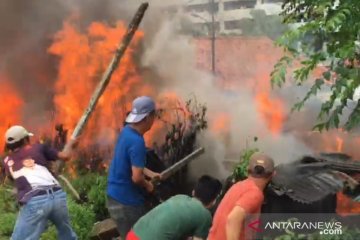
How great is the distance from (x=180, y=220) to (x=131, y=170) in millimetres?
1176

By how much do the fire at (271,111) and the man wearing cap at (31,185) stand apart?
655 centimetres

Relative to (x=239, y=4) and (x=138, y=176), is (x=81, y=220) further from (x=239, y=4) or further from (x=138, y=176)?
(x=239, y=4)

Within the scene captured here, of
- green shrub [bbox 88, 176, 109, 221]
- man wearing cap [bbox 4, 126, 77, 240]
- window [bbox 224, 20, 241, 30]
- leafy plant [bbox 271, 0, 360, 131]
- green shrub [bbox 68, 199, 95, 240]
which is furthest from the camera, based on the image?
window [bbox 224, 20, 241, 30]

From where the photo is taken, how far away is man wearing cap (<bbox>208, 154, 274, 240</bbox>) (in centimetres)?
363

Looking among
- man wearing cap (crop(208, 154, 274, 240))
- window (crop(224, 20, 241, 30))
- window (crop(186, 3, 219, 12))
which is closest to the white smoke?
window (crop(186, 3, 219, 12))

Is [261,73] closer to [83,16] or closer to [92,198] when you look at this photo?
[83,16]

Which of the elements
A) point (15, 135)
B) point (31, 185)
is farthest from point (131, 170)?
point (15, 135)

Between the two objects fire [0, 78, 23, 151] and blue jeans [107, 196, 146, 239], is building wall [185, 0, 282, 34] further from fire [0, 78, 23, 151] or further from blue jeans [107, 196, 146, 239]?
blue jeans [107, 196, 146, 239]

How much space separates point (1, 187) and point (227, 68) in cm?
715

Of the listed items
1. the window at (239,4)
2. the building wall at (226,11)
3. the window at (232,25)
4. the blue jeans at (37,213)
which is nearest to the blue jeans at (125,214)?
the blue jeans at (37,213)

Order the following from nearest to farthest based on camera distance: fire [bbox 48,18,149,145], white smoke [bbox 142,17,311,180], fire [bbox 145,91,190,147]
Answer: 1. fire [bbox 145,91,190,147]
2. white smoke [bbox 142,17,311,180]
3. fire [bbox 48,18,149,145]

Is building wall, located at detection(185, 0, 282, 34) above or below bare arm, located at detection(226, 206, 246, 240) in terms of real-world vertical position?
above

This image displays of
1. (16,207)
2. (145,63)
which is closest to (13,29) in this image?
(145,63)

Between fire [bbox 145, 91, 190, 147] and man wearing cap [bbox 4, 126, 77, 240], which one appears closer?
man wearing cap [bbox 4, 126, 77, 240]
